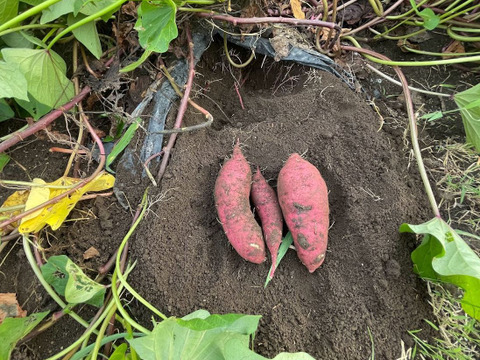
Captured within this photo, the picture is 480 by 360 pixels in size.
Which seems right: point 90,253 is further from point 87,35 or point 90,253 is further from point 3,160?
point 87,35

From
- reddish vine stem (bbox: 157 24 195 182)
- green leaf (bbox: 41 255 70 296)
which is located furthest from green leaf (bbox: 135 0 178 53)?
green leaf (bbox: 41 255 70 296)

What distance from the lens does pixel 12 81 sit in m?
Answer: 1.00

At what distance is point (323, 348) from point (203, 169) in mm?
638

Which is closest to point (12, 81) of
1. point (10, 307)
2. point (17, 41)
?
point (17, 41)

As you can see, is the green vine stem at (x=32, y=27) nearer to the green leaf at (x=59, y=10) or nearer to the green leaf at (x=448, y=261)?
the green leaf at (x=59, y=10)

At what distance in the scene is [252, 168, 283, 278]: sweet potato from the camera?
44.3 inches

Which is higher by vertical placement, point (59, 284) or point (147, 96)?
point (147, 96)

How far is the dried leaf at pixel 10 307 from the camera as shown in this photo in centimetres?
107

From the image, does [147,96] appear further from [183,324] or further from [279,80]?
[183,324]

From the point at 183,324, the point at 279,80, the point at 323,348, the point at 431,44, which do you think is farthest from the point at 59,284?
the point at 431,44

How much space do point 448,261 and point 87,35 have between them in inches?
49.6

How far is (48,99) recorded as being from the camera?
3.92ft

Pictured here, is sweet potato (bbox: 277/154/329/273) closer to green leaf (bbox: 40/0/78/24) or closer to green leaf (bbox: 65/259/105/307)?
green leaf (bbox: 65/259/105/307)

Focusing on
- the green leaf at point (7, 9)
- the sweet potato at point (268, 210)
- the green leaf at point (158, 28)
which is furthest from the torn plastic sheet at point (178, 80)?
the green leaf at point (7, 9)
